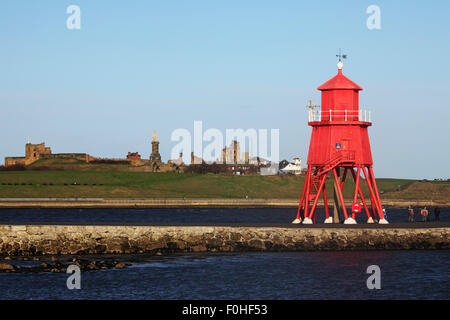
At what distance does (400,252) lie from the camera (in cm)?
4909

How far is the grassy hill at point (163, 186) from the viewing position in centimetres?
14538

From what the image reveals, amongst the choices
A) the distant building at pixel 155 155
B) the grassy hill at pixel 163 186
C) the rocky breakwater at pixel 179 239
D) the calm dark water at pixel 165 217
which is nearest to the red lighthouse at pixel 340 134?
the rocky breakwater at pixel 179 239

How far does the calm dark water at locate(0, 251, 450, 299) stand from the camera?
35.9 m

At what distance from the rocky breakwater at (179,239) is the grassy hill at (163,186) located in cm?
9443

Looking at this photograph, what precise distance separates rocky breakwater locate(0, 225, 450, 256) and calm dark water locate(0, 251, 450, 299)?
1056mm

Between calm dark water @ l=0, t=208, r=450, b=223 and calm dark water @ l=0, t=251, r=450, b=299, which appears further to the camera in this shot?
calm dark water @ l=0, t=208, r=450, b=223

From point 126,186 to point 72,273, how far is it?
11346 cm

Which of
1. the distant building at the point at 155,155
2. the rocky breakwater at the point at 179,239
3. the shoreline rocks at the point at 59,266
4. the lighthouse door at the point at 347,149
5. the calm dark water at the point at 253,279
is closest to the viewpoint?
the calm dark water at the point at 253,279

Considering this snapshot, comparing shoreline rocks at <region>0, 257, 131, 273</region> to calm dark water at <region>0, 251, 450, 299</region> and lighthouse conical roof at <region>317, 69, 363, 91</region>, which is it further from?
lighthouse conical roof at <region>317, 69, 363, 91</region>

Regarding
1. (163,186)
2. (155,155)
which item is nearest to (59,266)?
(163,186)

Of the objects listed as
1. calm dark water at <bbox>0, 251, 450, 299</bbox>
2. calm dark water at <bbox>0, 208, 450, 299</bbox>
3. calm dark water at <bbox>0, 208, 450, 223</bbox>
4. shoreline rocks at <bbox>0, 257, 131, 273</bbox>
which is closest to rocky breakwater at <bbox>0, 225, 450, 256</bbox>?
calm dark water at <bbox>0, 208, 450, 299</bbox>

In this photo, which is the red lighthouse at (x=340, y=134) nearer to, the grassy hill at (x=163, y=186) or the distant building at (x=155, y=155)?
the grassy hill at (x=163, y=186)

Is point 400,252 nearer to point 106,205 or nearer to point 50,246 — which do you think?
point 50,246
